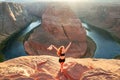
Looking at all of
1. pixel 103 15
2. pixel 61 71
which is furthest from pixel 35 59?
pixel 103 15

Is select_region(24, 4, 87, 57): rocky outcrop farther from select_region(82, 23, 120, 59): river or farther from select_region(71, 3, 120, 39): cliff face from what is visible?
select_region(71, 3, 120, 39): cliff face

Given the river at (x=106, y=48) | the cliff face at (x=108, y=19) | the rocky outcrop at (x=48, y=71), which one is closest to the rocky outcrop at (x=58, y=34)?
the river at (x=106, y=48)

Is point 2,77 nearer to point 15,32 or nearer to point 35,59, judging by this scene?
point 35,59

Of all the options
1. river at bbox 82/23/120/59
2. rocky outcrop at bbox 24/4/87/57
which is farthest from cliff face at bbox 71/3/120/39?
rocky outcrop at bbox 24/4/87/57

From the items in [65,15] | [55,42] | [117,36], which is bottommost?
[117,36]

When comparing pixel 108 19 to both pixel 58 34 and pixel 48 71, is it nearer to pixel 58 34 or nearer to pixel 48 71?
pixel 58 34

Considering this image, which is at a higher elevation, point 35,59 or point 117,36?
point 35,59

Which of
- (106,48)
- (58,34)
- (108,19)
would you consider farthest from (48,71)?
(108,19)

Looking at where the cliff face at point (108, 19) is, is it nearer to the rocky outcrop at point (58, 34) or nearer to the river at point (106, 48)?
the river at point (106, 48)

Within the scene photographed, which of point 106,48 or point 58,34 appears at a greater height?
point 58,34

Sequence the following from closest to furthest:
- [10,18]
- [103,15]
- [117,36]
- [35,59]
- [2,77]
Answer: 1. [2,77]
2. [35,59]
3. [117,36]
4. [10,18]
5. [103,15]
